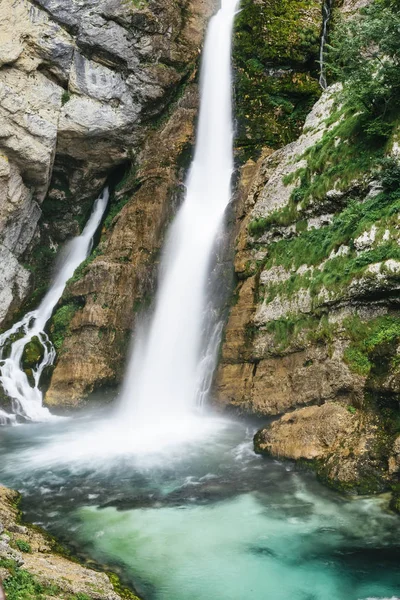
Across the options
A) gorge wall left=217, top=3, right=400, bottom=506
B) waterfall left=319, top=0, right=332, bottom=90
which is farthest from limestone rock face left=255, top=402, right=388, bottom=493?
waterfall left=319, top=0, right=332, bottom=90

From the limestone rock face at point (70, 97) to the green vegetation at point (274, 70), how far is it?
3.31m

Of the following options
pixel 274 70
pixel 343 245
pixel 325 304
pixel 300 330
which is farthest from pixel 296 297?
pixel 274 70

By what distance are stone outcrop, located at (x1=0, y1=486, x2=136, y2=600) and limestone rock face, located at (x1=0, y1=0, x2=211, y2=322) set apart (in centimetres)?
1736

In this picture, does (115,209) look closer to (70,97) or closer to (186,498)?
(70,97)

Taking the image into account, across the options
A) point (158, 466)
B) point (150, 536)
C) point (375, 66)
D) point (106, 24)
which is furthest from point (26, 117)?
point (150, 536)

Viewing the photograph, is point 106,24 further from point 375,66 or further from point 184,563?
point 184,563

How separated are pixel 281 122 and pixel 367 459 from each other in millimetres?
18195

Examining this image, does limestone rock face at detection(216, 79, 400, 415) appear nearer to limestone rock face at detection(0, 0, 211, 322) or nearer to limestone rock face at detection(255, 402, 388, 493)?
limestone rock face at detection(255, 402, 388, 493)

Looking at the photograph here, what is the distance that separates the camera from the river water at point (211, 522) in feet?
25.4

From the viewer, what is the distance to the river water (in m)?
7.74

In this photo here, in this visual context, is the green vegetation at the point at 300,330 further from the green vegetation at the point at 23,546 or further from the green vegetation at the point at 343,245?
the green vegetation at the point at 23,546

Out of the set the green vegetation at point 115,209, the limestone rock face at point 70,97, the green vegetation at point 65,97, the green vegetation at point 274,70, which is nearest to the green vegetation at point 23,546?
the limestone rock face at point 70,97

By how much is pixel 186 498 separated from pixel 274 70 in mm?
22331

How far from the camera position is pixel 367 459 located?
10.7 metres
